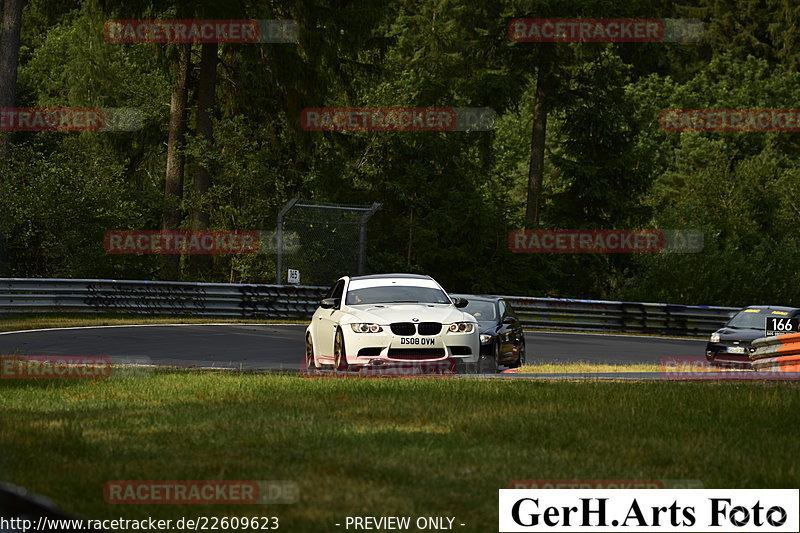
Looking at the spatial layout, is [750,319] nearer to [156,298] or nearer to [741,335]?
[741,335]

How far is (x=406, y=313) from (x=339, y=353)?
3.75 feet

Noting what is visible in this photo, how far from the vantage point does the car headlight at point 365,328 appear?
17.3 metres

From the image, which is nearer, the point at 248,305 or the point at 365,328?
the point at 365,328

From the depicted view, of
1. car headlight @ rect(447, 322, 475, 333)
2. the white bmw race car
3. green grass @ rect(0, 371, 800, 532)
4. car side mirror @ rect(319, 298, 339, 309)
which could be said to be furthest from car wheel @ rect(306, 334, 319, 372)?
green grass @ rect(0, 371, 800, 532)

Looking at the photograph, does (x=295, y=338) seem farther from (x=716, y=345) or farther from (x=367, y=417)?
(x=367, y=417)

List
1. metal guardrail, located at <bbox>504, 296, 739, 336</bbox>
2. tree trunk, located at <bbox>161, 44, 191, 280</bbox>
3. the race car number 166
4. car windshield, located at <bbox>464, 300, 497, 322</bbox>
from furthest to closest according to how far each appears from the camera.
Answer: tree trunk, located at <bbox>161, 44, 191, 280</bbox>, metal guardrail, located at <bbox>504, 296, 739, 336</bbox>, the race car number 166, car windshield, located at <bbox>464, 300, 497, 322</bbox>

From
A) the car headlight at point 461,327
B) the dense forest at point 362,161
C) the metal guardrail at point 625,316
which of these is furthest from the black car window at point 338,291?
the metal guardrail at point 625,316

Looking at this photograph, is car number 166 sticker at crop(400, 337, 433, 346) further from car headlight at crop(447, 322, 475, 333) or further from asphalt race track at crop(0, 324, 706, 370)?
asphalt race track at crop(0, 324, 706, 370)

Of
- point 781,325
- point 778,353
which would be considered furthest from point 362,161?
point 778,353

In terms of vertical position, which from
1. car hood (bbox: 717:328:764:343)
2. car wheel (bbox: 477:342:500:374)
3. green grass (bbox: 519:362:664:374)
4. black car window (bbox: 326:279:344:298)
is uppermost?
black car window (bbox: 326:279:344:298)

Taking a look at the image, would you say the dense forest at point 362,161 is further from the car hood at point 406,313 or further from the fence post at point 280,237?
the car hood at point 406,313

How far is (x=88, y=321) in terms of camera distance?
29.0 m

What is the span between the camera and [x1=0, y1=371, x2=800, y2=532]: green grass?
26.0 feet

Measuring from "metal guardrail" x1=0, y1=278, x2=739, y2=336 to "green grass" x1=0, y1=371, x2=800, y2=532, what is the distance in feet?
54.3
